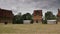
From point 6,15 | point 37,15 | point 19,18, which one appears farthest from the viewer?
point 37,15

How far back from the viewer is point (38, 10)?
73438 mm

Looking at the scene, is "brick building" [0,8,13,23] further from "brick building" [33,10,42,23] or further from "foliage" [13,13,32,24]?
"brick building" [33,10,42,23]

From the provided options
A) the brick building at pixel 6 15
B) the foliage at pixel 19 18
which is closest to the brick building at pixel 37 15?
the foliage at pixel 19 18

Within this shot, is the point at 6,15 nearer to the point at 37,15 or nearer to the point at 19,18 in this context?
the point at 19,18

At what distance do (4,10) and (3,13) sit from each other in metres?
2.91

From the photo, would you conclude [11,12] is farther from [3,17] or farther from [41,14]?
[41,14]

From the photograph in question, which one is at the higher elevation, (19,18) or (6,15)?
(6,15)

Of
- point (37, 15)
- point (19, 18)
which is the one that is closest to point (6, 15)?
point (19, 18)

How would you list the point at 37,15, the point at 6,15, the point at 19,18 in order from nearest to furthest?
the point at 19,18, the point at 6,15, the point at 37,15

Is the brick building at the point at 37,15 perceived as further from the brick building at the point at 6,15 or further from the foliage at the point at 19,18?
the brick building at the point at 6,15

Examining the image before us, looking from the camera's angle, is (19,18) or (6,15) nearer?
(19,18)

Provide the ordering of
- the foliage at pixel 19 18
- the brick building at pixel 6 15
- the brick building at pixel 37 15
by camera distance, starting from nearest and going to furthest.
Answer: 1. the foliage at pixel 19 18
2. the brick building at pixel 6 15
3. the brick building at pixel 37 15

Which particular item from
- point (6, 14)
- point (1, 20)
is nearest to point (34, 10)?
point (6, 14)

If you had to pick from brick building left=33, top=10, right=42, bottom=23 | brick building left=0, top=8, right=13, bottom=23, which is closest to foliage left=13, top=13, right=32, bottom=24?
brick building left=0, top=8, right=13, bottom=23
